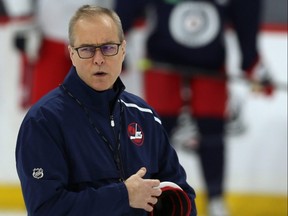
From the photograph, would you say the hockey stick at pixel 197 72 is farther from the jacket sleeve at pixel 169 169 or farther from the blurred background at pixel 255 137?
the jacket sleeve at pixel 169 169

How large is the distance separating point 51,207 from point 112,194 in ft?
0.47

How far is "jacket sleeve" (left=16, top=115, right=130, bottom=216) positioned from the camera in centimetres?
196

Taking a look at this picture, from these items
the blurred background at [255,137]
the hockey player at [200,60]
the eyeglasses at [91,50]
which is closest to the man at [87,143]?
the eyeglasses at [91,50]

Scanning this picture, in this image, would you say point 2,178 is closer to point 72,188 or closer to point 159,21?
point 159,21

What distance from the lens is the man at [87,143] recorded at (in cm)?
197

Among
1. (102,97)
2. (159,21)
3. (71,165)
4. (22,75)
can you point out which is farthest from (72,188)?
(22,75)

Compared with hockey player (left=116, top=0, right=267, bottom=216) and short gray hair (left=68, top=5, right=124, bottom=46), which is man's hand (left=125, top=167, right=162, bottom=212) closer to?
short gray hair (left=68, top=5, right=124, bottom=46)

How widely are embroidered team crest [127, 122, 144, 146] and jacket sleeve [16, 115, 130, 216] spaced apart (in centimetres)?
18

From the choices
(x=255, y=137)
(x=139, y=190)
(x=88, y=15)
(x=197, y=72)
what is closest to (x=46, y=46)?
(x=197, y=72)

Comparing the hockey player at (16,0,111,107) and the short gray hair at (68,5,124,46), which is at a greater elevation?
the short gray hair at (68,5,124,46)

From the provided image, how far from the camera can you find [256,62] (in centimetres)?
475

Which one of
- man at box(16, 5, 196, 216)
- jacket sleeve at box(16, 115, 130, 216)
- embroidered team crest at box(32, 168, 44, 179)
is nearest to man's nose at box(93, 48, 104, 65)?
man at box(16, 5, 196, 216)

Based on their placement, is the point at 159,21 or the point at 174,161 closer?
the point at 174,161

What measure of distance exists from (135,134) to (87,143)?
170 mm
